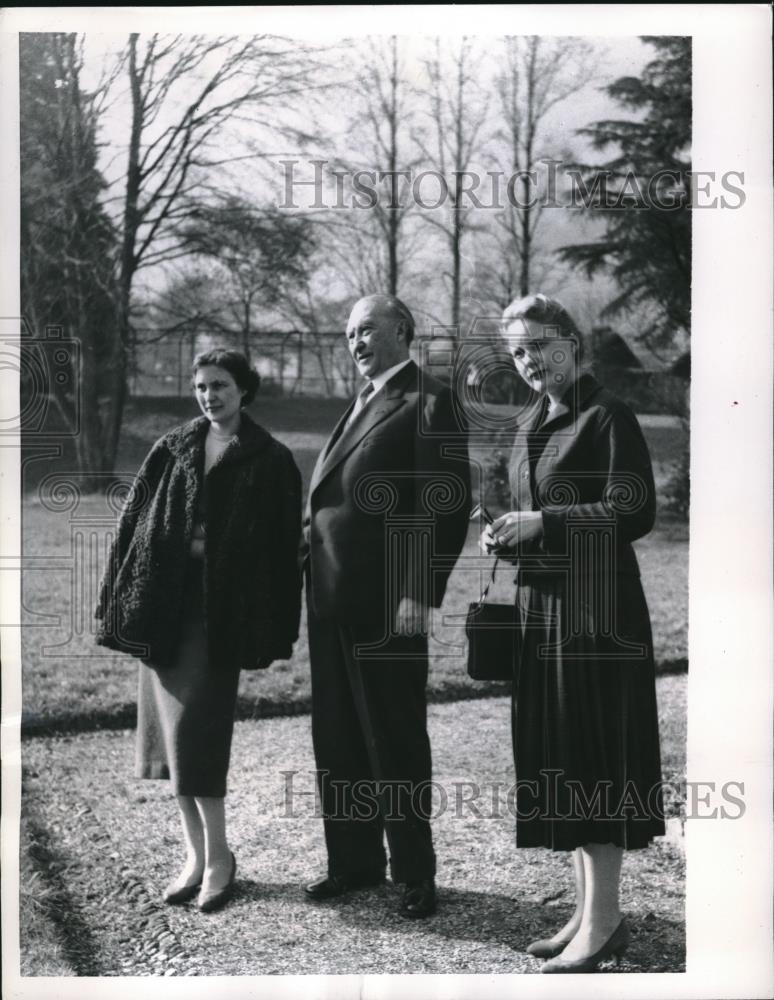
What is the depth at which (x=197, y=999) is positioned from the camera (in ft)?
13.6

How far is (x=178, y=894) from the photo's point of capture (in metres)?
4.16

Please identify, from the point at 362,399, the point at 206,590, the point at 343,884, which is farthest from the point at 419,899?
the point at 362,399

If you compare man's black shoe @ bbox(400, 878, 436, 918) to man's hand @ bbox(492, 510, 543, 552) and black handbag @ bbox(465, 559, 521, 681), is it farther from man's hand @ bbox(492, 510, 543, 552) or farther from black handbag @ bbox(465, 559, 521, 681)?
man's hand @ bbox(492, 510, 543, 552)

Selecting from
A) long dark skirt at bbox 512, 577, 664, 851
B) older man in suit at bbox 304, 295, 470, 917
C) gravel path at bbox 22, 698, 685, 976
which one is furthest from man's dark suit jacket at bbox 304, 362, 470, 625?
gravel path at bbox 22, 698, 685, 976

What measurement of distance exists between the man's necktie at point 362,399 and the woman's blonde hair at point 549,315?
56 cm

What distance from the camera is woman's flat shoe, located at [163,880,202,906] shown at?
4164 mm

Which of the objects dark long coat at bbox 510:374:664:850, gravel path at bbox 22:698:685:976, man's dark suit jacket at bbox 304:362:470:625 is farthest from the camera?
gravel path at bbox 22:698:685:976

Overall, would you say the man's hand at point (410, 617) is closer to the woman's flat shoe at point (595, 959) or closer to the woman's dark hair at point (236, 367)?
the woman's dark hair at point (236, 367)

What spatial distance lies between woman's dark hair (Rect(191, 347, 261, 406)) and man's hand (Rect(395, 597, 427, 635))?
3.09ft

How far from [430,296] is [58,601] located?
180cm

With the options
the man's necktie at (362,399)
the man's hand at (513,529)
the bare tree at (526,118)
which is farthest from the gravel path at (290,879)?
the bare tree at (526,118)

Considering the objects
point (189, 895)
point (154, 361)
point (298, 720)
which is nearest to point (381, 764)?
point (298, 720)

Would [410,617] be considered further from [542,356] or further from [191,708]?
[542,356]

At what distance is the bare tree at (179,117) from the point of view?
421cm
